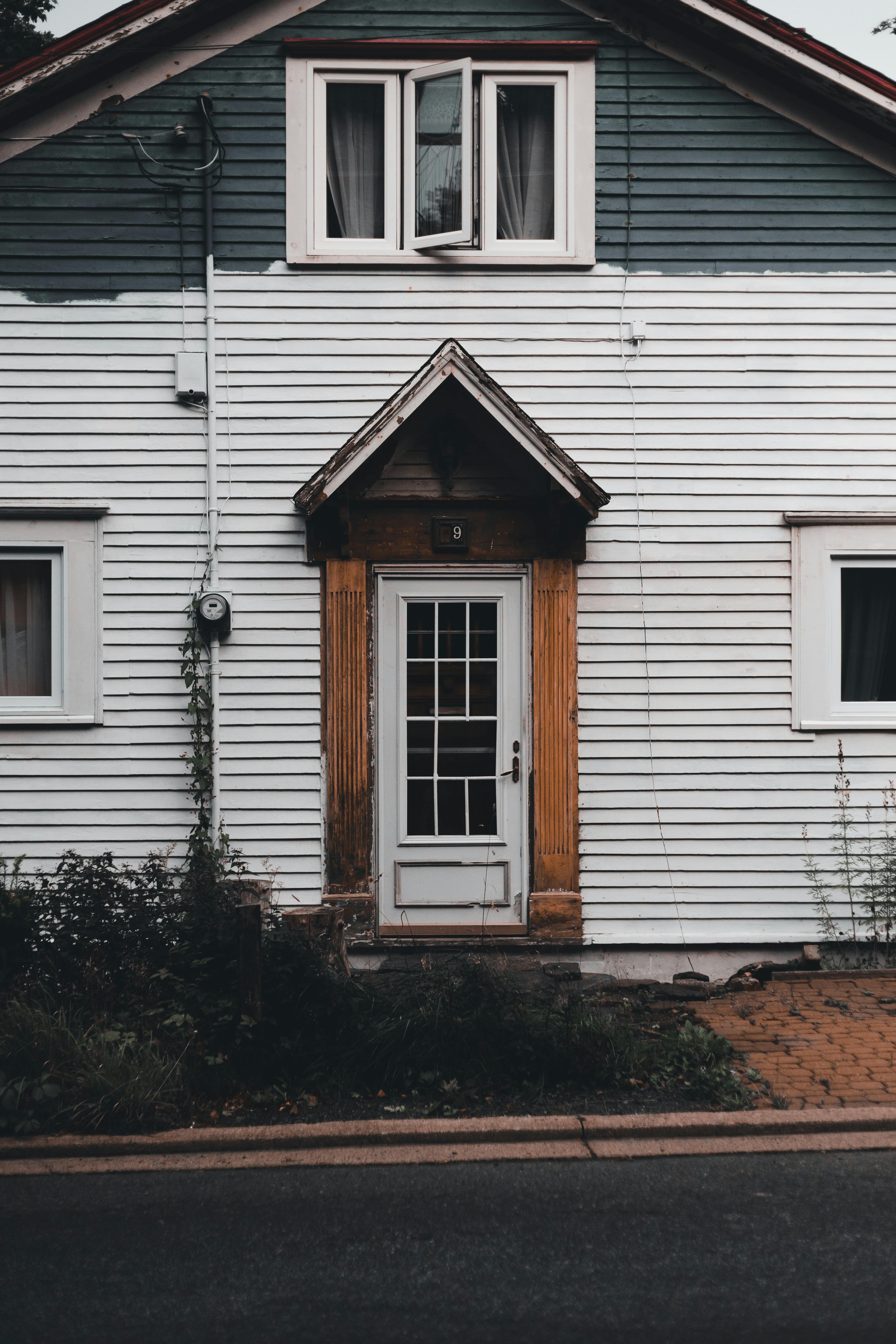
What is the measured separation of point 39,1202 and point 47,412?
17.0 feet

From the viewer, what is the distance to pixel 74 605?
24.4 feet

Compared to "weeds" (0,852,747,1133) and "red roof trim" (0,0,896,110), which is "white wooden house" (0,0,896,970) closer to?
"red roof trim" (0,0,896,110)

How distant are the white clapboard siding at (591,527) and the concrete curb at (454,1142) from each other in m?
2.51

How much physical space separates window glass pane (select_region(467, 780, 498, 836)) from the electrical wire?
1110 mm

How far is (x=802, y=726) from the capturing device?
7512 mm

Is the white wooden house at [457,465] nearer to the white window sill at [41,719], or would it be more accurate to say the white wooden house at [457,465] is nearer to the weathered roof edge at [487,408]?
the white window sill at [41,719]

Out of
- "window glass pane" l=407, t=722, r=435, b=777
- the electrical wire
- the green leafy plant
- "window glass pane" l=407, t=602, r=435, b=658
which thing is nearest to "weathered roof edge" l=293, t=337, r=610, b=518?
the electrical wire

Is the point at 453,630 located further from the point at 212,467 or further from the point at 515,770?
the point at 212,467

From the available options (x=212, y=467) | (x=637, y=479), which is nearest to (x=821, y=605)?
(x=637, y=479)

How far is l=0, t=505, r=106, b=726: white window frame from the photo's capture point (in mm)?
7438

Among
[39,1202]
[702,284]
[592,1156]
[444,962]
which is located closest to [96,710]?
[444,962]

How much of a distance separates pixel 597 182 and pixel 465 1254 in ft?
22.1

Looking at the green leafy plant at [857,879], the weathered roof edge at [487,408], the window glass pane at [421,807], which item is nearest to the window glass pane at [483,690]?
the window glass pane at [421,807]

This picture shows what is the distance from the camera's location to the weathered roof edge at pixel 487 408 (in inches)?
270
